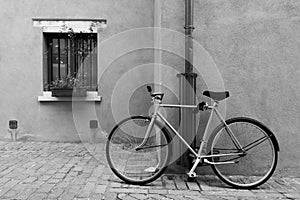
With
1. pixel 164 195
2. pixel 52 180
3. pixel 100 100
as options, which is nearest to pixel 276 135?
pixel 164 195

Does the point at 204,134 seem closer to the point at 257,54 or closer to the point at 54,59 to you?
the point at 257,54

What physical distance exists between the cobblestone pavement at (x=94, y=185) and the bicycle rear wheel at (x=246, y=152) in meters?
0.14

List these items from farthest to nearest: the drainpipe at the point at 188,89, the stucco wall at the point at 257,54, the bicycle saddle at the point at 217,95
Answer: the stucco wall at the point at 257,54
the drainpipe at the point at 188,89
the bicycle saddle at the point at 217,95

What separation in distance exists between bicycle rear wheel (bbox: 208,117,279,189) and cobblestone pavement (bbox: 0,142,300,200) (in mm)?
139

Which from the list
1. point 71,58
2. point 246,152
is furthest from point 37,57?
point 246,152

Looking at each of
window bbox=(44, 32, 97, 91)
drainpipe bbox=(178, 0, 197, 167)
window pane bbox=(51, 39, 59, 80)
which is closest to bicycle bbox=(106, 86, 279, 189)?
drainpipe bbox=(178, 0, 197, 167)

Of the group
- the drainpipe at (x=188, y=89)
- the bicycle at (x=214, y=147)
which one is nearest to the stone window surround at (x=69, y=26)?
the bicycle at (x=214, y=147)

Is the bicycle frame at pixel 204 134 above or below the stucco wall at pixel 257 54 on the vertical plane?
below

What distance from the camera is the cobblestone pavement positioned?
139 inches

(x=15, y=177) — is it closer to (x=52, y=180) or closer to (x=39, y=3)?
(x=52, y=180)

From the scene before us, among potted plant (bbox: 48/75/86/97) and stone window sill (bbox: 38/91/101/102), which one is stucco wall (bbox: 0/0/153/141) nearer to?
stone window sill (bbox: 38/91/101/102)

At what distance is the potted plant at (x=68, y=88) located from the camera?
6723 mm

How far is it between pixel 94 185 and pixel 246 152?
67.5 inches

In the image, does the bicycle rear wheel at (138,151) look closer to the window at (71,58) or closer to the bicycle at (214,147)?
the bicycle at (214,147)
